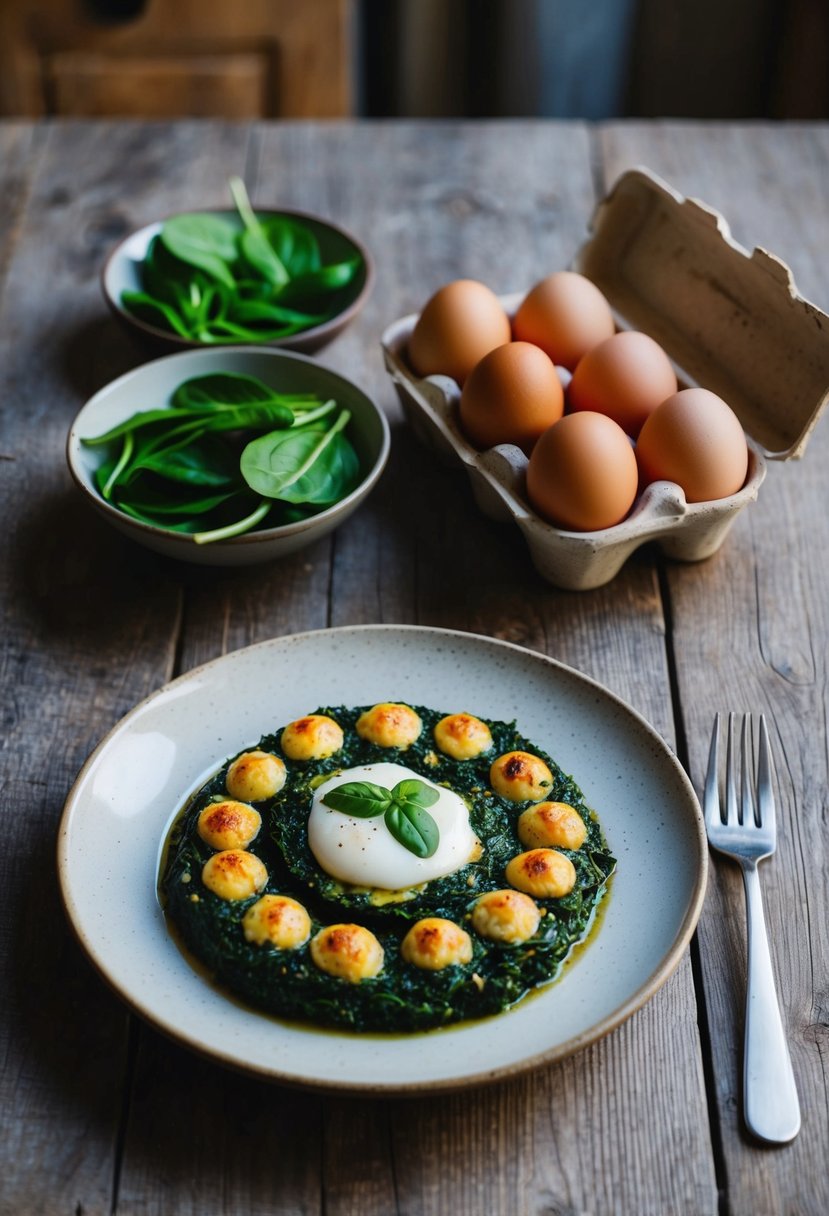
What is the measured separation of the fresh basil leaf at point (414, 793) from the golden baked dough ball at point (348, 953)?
0.12 metres

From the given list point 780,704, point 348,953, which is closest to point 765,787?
point 780,704

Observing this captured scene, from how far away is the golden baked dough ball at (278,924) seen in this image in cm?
91

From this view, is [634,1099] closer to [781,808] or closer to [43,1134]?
[781,808]

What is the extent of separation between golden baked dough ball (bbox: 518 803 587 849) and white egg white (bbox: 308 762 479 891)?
5cm

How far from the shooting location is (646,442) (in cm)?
127

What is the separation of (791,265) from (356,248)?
0.71 metres

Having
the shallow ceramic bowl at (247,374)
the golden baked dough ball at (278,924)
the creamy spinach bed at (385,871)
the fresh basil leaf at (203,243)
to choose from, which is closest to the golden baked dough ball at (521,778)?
the creamy spinach bed at (385,871)

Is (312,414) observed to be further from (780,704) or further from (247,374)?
(780,704)

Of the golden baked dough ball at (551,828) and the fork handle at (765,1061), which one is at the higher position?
the golden baked dough ball at (551,828)

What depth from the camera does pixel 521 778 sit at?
103 centimetres

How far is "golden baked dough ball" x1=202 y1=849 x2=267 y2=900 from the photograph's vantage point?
94 cm

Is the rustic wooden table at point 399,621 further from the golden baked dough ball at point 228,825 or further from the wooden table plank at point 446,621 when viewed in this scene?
the golden baked dough ball at point 228,825

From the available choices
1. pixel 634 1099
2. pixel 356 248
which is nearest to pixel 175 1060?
pixel 634 1099

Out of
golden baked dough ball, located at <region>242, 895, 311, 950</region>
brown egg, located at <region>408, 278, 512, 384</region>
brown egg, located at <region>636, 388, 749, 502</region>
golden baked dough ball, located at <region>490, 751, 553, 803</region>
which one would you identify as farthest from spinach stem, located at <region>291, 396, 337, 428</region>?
golden baked dough ball, located at <region>242, 895, 311, 950</region>
